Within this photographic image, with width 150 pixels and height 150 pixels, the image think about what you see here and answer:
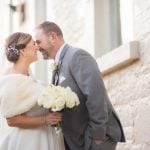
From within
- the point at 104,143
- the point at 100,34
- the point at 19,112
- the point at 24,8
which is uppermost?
the point at 24,8

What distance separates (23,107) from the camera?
11.7 feet

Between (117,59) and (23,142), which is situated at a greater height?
(117,59)

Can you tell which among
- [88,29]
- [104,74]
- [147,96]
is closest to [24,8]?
[88,29]

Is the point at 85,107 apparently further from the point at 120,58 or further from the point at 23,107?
the point at 120,58

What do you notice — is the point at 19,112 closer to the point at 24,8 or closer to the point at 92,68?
the point at 92,68

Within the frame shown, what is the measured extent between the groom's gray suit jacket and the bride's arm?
0.32ft

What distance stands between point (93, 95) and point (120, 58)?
1200mm

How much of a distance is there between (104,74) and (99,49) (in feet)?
1.93

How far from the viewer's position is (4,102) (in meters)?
3.58

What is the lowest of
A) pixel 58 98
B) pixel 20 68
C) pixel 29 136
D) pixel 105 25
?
pixel 29 136

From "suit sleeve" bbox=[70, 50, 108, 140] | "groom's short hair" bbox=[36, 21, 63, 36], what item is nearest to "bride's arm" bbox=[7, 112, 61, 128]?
"suit sleeve" bbox=[70, 50, 108, 140]

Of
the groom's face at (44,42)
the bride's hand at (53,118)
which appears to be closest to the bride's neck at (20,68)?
the groom's face at (44,42)

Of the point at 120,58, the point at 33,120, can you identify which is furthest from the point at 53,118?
the point at 120,58

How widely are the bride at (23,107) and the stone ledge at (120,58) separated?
92cm
